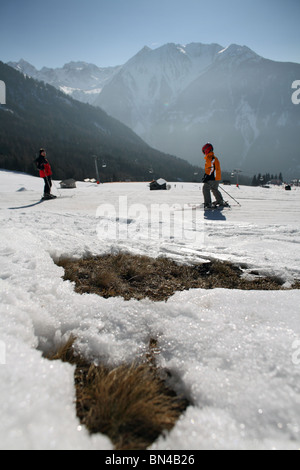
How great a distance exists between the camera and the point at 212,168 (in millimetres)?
8328

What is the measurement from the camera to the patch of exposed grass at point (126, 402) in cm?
104

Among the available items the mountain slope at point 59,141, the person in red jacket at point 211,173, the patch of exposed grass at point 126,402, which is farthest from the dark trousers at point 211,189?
the mountain slope at point 59,141

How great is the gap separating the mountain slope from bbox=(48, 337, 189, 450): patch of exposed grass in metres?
76.3

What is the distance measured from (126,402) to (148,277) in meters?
1.63

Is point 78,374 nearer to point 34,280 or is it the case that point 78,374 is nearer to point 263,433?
point 263,433

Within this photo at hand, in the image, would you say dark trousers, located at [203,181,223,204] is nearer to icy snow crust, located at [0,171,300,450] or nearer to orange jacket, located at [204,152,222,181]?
orange jacket, located at [204,152,222,181]

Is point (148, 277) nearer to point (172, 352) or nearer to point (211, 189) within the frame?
point (172, 352)

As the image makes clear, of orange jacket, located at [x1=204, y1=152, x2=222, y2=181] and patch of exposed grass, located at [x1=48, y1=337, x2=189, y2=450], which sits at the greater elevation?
orange jacket, located at [x1=204, y1=152, x2=222, y2=181]

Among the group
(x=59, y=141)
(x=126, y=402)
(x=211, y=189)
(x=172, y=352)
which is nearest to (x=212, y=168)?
(x=211, y=189)

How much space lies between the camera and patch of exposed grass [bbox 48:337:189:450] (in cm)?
104

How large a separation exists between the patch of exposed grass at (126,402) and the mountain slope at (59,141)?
250 ft

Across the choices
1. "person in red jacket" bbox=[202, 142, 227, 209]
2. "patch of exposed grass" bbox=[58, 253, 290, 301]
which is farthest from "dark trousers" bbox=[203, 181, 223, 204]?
"patch of exposed grass" bbox=[58, 253, 290, 301]

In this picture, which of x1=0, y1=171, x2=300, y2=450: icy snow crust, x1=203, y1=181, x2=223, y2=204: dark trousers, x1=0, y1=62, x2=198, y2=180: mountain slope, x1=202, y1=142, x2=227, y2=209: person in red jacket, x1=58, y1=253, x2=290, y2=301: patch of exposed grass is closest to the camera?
x1=0, y1=171, x2=300, y2=450: icy snow crust
